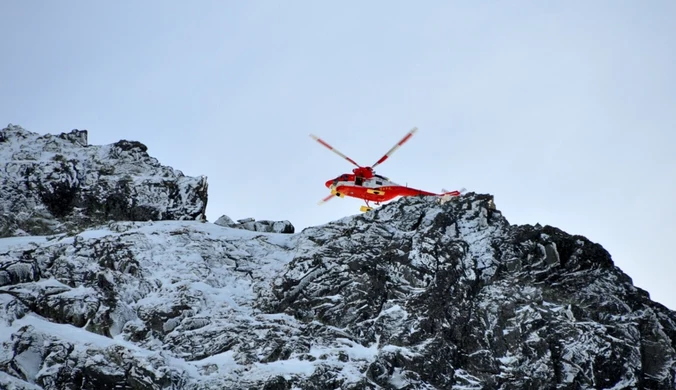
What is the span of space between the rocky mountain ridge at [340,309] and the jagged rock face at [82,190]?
350cm

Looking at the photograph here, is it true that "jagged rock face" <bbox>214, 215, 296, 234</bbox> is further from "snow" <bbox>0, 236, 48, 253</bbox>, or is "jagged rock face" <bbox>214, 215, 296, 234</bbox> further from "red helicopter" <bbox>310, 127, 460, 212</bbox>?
"snow" <bbox>0, 236, 48, 253</bbox>

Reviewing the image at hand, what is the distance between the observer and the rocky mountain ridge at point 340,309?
2771 inches

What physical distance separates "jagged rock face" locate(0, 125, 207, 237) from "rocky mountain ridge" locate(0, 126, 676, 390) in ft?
11.5

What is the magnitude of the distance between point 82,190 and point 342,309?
24550mm

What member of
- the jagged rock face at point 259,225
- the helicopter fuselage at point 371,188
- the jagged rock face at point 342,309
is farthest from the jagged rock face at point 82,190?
the helicopter fuselage at point 371,188

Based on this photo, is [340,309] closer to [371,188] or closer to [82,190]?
[371,188]

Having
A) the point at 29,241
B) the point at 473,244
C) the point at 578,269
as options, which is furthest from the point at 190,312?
the point at 578,269

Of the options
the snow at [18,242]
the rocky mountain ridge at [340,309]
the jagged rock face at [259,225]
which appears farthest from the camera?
the jagged rock face at [259,225]

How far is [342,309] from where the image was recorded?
7594cm

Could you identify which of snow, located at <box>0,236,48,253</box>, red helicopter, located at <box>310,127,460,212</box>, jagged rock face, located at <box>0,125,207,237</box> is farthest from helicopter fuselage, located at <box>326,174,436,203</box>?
snow, located at <box>0,236,48,253</box>

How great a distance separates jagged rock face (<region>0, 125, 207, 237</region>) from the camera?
87.0m

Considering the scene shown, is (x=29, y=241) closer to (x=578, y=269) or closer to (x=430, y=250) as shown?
(x=430, y=250)

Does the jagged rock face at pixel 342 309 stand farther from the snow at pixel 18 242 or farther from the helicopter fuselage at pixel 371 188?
the helicopter fuselage at pixel 371 188

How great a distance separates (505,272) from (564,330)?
682 cm
